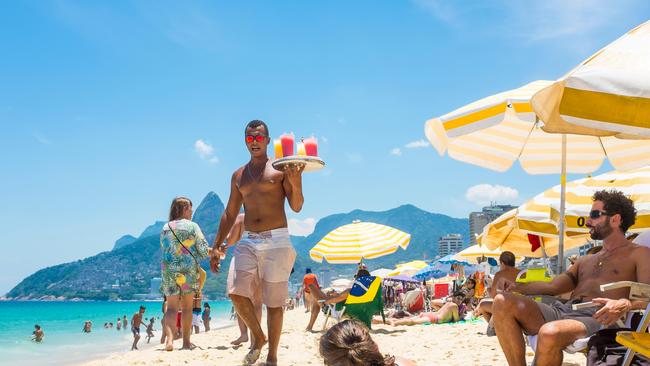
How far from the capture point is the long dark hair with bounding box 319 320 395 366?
197cm

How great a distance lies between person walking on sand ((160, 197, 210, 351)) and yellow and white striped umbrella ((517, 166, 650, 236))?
143 inches

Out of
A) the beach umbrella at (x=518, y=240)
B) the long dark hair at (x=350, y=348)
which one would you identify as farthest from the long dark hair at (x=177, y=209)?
the beach umbrella at (x=518, y=240)

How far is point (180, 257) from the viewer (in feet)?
18.1

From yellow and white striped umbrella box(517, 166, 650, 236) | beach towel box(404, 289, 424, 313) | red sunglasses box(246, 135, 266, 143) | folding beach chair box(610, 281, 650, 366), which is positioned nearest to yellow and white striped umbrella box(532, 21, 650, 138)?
folding beach chair box(610, 281, 650, 366)

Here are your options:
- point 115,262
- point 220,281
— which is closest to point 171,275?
point 220,281

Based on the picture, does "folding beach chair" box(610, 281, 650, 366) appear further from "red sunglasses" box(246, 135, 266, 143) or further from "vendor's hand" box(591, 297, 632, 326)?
"red sunglasses" box(246, 135, 266, 143)

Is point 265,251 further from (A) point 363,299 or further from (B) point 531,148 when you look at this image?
(A) point 363,299

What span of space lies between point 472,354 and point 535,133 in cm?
237

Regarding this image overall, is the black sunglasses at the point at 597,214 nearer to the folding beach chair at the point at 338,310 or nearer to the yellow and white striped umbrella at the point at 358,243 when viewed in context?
the folding beach chair at the point at 338,310

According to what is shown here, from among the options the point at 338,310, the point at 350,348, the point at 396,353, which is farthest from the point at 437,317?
the point at 350,348

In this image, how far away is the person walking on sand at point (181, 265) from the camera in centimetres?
553

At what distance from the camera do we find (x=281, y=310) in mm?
4246

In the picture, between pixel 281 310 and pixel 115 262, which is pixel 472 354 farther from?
pixel 115 262

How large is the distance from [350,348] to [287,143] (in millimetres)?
1960
